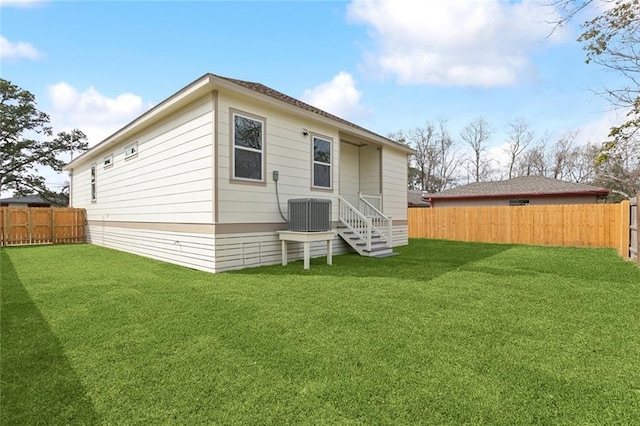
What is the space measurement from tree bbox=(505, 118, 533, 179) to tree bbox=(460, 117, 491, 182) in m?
1.87

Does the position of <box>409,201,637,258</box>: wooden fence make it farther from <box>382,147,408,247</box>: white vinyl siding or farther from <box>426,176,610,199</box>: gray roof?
<box>426,176,610,199</box>: gray roof

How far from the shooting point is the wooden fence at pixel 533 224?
1112 centimetres

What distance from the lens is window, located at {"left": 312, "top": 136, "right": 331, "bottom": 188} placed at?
8523mm

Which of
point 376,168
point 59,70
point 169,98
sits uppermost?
point 59,70

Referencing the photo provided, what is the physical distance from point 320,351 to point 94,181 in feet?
43.4

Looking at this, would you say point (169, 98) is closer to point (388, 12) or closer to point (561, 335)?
point (388, 12)

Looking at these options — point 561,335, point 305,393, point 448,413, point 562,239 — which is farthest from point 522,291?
point 562,239

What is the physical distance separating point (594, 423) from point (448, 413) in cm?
80

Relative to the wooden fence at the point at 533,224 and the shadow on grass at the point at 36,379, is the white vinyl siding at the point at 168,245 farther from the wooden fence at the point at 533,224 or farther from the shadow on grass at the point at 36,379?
the wooden fence at the point at 533,224

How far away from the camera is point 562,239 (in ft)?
38.7

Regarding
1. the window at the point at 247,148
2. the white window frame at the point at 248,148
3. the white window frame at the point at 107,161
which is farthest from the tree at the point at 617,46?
the white window frame at the point at 107,161

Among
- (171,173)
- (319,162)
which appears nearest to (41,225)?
(171,173)

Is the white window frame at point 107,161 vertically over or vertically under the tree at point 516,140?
under

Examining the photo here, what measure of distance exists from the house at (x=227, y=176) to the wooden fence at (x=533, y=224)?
16.6 feet
